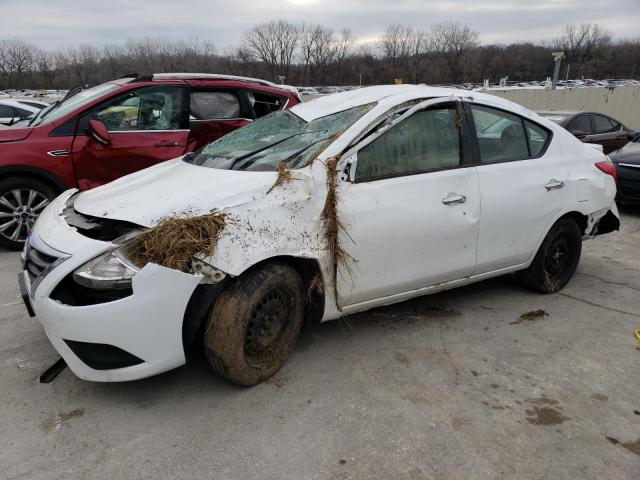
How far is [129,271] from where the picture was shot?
247 cm

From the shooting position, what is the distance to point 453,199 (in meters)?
3.44

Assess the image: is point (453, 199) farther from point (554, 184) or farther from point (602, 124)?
point (602, 124)

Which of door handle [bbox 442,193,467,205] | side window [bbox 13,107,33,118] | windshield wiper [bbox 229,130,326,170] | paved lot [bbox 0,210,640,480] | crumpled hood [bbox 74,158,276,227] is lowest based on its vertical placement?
paved lot [bbox 0,210,640,480]

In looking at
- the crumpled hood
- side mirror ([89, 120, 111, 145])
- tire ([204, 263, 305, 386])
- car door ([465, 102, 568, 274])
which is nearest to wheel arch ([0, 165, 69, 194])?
side mirror ([89, 120, 111, 145])

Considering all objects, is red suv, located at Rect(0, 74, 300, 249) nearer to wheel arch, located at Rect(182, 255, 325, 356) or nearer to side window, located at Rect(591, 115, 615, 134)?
wheel arch, located at Rect(182, 255, 325, 356)

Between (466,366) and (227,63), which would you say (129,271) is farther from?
(227,63)

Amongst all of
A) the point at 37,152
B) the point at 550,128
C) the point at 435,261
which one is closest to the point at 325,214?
the point at 435,261

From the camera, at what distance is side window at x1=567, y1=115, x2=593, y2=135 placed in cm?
1056

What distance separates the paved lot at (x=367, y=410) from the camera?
236cm

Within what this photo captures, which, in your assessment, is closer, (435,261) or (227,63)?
(435,261)

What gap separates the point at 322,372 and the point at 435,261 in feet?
3.52

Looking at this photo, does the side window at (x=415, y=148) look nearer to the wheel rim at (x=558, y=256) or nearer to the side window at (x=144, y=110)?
the wheel rim at (x=558, y=256)

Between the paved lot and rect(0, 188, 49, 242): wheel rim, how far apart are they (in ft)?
5.65

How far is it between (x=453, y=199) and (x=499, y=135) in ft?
2.61
